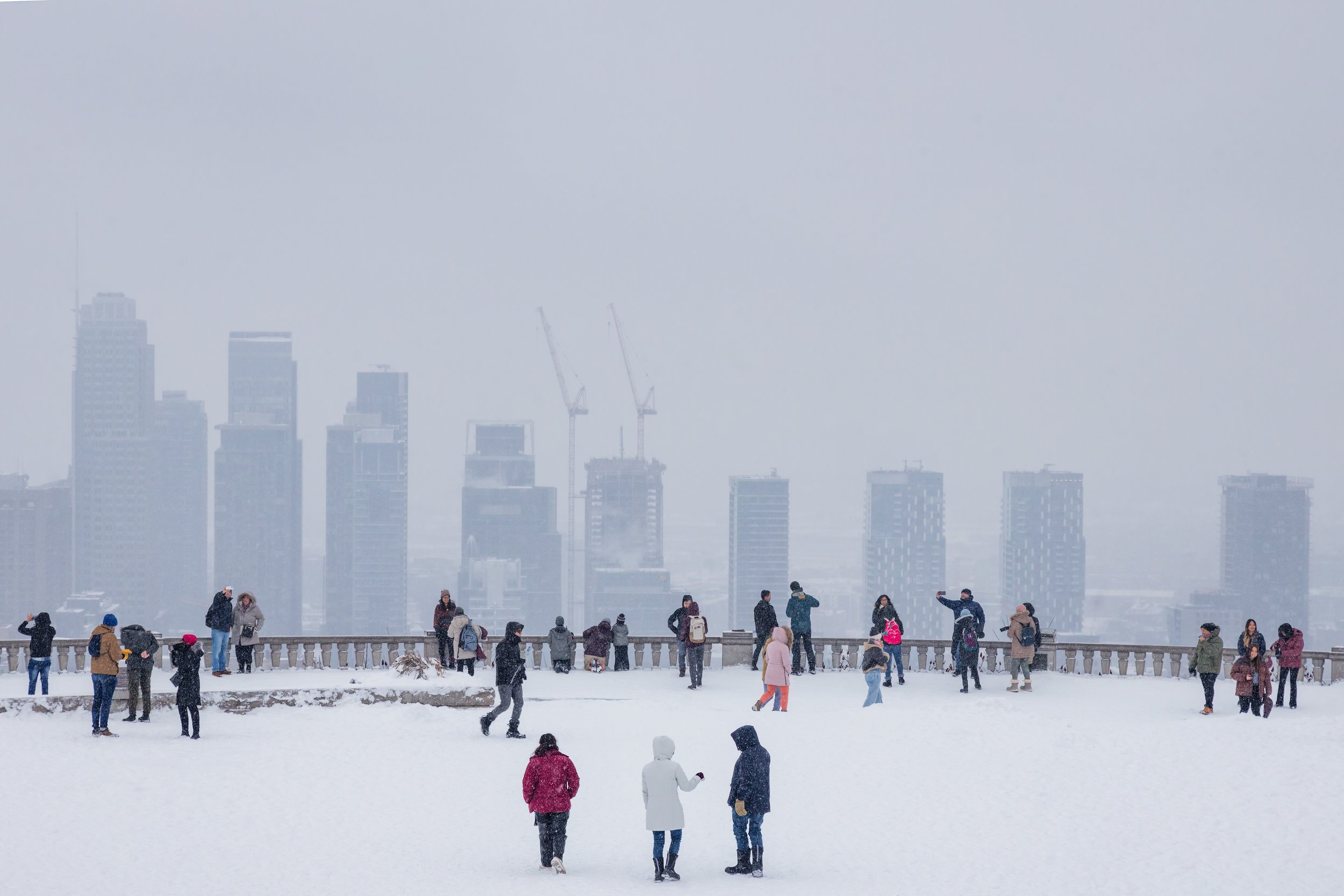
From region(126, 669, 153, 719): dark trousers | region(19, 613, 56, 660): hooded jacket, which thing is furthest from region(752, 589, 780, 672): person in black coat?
region(126, 669, 153, 719): dark trousers

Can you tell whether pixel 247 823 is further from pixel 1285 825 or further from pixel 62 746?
pixel 1285 825

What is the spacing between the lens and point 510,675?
1739cm

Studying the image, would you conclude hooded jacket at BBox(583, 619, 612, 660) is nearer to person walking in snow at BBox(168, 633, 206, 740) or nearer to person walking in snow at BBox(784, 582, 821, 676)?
person walking in snow at BBox(784, 582, 821, 676)

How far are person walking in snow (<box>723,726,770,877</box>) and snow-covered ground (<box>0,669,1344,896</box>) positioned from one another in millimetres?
258

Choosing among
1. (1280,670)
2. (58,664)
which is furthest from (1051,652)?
(58,664)

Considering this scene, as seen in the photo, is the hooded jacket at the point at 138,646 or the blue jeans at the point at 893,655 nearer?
the hooded jacket at the point at 138,646

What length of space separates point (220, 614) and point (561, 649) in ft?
20.1

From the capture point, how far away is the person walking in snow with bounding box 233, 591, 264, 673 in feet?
69.5

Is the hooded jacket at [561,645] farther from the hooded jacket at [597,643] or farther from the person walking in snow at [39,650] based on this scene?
the person walking in snow at [39,650]

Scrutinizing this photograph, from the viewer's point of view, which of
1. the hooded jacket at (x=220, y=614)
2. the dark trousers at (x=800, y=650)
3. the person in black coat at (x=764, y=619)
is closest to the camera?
the hooded jacket at (x=220, y=614)

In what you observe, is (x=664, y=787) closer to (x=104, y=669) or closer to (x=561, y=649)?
(x=104, y=669)

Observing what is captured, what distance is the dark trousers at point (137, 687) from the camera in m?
18.0

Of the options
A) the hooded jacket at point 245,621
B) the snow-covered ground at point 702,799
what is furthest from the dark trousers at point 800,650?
the hooded jacket at point 245,621

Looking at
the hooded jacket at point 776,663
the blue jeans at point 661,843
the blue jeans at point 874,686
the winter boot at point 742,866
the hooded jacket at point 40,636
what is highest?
the hooded jacket at point 40,636
